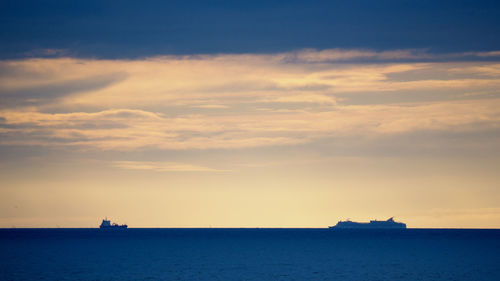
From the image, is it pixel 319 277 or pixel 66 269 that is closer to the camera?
pixel 319 277

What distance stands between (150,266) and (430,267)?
48481mm

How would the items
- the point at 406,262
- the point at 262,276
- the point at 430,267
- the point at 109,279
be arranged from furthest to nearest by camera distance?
the point at 406,262 < the point at 430,267 < the point at 262,276 < the point at 109,279

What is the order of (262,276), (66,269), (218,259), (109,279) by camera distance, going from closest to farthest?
(109,279), (262,276), (66,269), (218,259)

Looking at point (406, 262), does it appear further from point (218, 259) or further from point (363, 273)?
point (218, 259)

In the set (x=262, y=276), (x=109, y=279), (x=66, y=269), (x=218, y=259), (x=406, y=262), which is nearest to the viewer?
(x=109, y=279)

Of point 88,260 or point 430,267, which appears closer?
point 430,267

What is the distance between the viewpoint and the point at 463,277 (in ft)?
343

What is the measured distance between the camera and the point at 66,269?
116 meters

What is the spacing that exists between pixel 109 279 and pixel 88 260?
45.2 meters

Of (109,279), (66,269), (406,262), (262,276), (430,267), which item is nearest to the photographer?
(109,279)

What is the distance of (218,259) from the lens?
14638 centimetres

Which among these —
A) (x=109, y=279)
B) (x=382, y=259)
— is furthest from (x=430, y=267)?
(x=109, y=279)

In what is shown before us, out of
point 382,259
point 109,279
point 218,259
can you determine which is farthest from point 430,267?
point 109,279

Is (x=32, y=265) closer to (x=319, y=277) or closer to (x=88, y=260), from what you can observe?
(x=88, y=260)
